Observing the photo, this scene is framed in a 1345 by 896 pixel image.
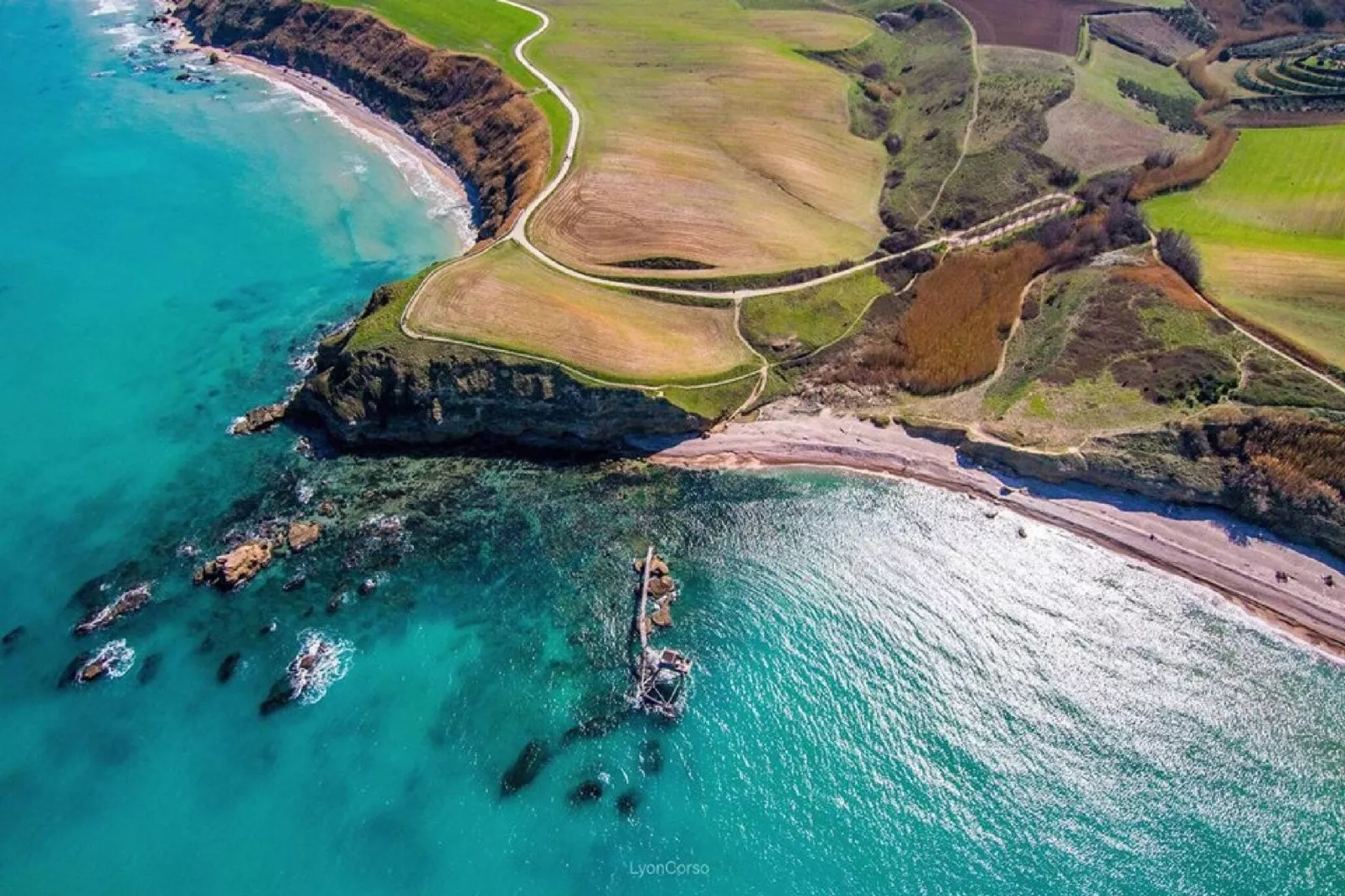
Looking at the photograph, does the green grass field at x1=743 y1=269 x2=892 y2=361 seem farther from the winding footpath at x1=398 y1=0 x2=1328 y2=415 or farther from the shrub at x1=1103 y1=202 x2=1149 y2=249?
the shrub at x1=1103 y1=202 x2=1149 y2=249

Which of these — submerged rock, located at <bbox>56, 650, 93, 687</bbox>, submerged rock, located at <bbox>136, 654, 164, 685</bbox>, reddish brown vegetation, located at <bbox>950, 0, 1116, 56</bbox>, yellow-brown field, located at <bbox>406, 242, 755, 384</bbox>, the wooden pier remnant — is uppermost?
reddish brown vegetation, located at <bbox>950, 0, 1116, 56</bbox>

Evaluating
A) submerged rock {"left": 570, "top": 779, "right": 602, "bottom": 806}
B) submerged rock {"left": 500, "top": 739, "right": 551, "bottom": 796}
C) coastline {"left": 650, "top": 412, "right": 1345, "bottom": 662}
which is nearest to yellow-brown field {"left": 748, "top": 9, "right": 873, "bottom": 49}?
coastline {"left": 650, "top": 412, "right": 1345, "bottom": 662}

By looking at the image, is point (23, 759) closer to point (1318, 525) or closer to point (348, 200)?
point (348, 200)

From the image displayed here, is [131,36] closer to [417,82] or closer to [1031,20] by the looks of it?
[417,82]

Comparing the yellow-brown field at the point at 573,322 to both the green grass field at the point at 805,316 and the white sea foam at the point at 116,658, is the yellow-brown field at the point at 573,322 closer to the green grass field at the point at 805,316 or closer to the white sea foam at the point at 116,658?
the green grass field at the point at 805,316

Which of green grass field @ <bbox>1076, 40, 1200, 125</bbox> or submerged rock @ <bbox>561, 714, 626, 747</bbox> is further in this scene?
green grass field @ <bbox>1076, 40, 1200, 125</bbox>

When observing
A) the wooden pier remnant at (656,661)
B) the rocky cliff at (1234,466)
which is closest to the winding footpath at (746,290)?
the rocky cliff at (1234,466)

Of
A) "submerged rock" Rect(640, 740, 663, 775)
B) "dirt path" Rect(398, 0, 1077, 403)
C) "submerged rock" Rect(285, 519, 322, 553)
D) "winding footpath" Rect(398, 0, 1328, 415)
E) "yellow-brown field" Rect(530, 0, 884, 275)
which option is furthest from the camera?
"yellow-brown field" Rect(530, 0, 884, 275)
